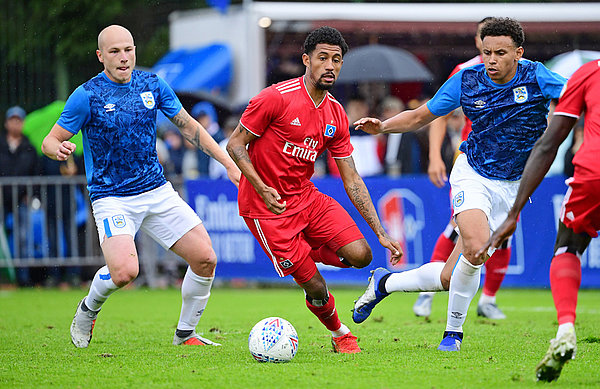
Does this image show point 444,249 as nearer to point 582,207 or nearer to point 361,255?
point 361,255

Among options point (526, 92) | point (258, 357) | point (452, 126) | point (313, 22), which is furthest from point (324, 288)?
point (313, 22)

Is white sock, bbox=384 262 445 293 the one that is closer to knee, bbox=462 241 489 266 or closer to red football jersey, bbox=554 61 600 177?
knee, bbox=462 241 489 266

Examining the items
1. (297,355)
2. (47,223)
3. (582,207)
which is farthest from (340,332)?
(47,223)

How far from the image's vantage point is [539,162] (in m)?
5.52

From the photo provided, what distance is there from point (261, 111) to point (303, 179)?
0.67 meters

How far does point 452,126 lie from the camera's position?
Result: 1488 cm

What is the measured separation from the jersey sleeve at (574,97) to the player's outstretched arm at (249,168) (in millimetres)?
2163

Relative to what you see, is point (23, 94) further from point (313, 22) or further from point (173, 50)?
point (313, 22)

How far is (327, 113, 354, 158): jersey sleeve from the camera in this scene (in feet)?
23.6

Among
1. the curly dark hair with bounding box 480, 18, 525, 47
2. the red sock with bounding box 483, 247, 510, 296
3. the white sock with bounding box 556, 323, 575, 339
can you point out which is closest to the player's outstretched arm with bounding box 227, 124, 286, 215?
the curly dark hair with bounding box 480, 18, 525, 47

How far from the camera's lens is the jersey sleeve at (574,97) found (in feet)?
18.0

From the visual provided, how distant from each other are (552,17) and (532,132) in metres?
12.6

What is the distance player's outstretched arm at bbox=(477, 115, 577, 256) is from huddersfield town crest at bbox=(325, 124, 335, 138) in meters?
1.93

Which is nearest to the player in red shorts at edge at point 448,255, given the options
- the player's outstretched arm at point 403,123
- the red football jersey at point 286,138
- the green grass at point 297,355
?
the green grass at point 297,355
